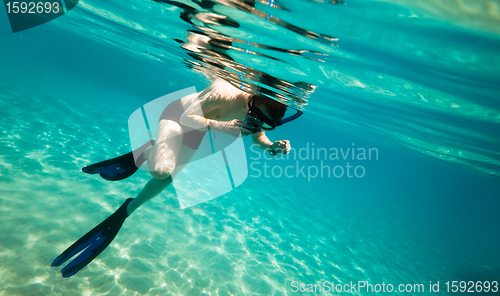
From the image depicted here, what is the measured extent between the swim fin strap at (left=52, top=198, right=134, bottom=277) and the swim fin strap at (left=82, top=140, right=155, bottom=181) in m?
0.63

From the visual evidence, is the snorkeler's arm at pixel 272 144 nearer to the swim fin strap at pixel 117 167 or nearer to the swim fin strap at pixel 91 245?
the swim fin strap at pixel 117 167

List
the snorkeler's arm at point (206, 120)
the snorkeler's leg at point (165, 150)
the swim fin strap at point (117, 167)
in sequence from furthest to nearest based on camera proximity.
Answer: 1. the swim fin strap at point (117, 167)
2. the snorkeler's arm at point (206, 120)
3. the snorkeler's leg at point (165, 150)

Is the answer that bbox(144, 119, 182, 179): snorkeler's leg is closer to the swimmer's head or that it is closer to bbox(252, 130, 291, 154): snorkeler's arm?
the swimmer's head

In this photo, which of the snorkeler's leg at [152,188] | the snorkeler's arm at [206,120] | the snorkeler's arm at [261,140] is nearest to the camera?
the snorkeler's arm at [206,120]

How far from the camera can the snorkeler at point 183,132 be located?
366 cm

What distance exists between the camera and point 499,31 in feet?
13.3

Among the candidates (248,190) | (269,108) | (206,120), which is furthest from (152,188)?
(248,190)

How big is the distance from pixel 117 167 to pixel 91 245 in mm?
1470

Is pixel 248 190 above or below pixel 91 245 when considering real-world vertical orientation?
below

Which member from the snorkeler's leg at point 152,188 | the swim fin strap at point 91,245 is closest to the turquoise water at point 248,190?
the swim fin strap at point 91,245

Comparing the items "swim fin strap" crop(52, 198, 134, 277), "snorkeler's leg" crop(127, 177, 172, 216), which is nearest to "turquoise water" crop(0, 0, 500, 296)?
"swim fin strap" crop(52, 198, 134, 277)

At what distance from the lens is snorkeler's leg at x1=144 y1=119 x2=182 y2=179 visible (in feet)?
10.8

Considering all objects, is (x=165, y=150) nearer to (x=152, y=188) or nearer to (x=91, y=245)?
(x=152, y=188)

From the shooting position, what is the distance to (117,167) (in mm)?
4309
